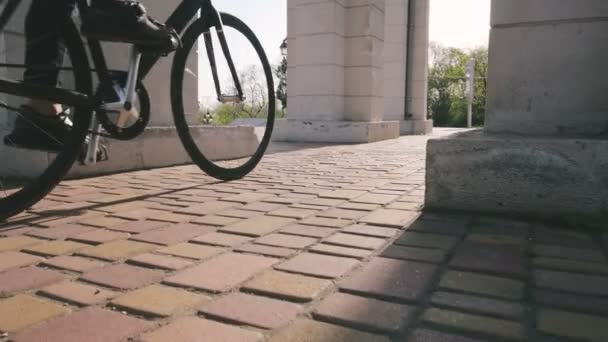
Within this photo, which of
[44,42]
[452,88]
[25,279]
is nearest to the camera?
[25,279]

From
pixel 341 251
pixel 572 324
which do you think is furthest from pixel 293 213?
pixel 572 324

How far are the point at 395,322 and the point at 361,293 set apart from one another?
180 mm

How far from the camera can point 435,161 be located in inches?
89.0

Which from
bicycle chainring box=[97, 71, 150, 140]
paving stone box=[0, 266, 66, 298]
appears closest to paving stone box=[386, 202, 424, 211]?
bicycle chainring box=[97, 71, 150, 140]

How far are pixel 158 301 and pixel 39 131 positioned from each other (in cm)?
121

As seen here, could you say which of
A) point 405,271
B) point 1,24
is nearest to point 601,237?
point 405,271

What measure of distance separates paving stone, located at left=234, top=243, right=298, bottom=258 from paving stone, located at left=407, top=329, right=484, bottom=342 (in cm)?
62

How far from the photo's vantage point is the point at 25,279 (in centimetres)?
136

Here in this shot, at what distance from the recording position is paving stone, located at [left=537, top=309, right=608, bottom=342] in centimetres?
104

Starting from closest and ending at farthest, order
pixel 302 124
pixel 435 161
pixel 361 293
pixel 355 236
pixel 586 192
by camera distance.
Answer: pixel 361 293 < pixel 355 236 < pixel 586 192 < pixel 435 161 < pixel 302 124

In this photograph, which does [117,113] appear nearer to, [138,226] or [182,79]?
[182,79]

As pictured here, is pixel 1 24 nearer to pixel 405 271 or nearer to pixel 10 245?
pixel 10 245

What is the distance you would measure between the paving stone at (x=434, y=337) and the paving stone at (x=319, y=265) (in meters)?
0.38

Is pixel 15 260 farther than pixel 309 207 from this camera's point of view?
No
